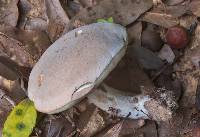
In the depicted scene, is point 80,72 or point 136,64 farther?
point 136,64

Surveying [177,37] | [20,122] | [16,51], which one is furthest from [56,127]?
[177,37]

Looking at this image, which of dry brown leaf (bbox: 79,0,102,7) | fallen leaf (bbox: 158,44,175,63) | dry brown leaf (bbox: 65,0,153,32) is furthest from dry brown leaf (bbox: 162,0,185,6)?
dry brown leaf (bbox: 79,0,102,7)

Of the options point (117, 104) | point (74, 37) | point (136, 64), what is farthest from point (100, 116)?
point (74, 37)

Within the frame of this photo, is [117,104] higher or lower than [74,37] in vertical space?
lower

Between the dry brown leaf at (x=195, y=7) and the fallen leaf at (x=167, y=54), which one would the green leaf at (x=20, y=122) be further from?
the dry brown leaf at (x=195, y=7)

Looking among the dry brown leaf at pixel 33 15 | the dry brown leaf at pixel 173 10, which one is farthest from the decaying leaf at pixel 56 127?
the dry brown leaf at pixel 173 10

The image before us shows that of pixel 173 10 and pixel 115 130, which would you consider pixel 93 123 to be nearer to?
pixel 115 130

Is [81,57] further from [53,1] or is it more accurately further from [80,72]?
[53,1]
